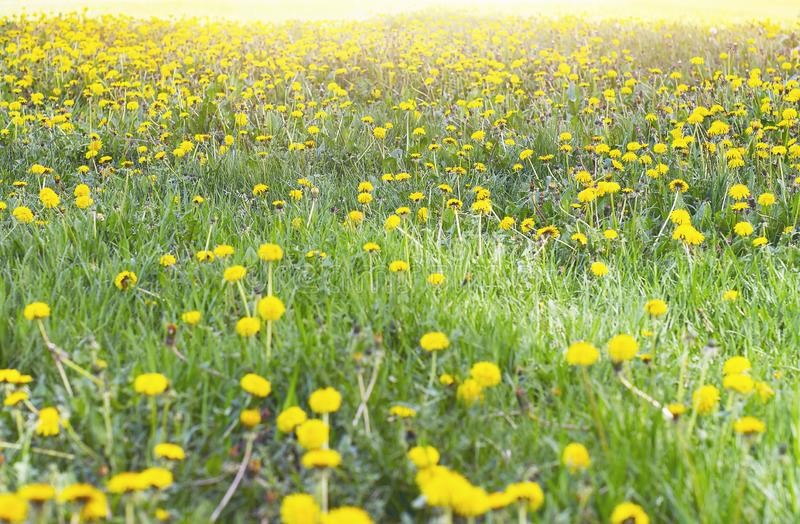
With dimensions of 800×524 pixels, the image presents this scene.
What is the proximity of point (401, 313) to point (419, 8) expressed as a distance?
11756 mm

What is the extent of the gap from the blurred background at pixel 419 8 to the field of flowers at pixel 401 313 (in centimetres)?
657

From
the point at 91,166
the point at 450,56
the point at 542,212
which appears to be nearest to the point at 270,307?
the point at 542,212

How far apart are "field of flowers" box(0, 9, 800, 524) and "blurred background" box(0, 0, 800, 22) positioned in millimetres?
6574

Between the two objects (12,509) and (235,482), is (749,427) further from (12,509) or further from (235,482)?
(12,509)

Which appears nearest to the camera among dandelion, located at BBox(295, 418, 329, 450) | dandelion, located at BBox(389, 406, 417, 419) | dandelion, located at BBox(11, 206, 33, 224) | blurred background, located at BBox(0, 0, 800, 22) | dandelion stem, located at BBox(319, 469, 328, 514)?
dandelion stem, located at BBox(319, 469, 328, 514)

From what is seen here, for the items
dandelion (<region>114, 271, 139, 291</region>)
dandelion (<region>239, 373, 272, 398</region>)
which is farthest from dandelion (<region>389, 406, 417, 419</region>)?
dandelion (<region>114, 271, 139, 291</region>)

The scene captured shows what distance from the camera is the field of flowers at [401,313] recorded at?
1579 millimetres

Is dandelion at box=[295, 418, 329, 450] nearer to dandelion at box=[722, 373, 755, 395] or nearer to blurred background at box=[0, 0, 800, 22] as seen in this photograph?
dandelion at box=[722, 373, 755, 395]

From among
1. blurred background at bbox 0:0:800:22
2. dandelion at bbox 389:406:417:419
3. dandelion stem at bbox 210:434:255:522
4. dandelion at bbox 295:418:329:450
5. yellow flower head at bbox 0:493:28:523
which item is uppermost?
blurred background at bbox 0:0:800:22

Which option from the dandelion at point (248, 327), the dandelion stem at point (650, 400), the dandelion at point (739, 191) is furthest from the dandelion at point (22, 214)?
the dandelion at point (739, 191)

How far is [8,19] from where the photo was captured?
30.4ft

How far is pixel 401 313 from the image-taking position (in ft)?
7.68

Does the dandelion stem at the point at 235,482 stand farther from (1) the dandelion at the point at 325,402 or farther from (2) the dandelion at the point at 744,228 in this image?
(2) the dandelion at the point at 744,228

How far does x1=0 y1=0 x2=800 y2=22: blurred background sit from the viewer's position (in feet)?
38.9
